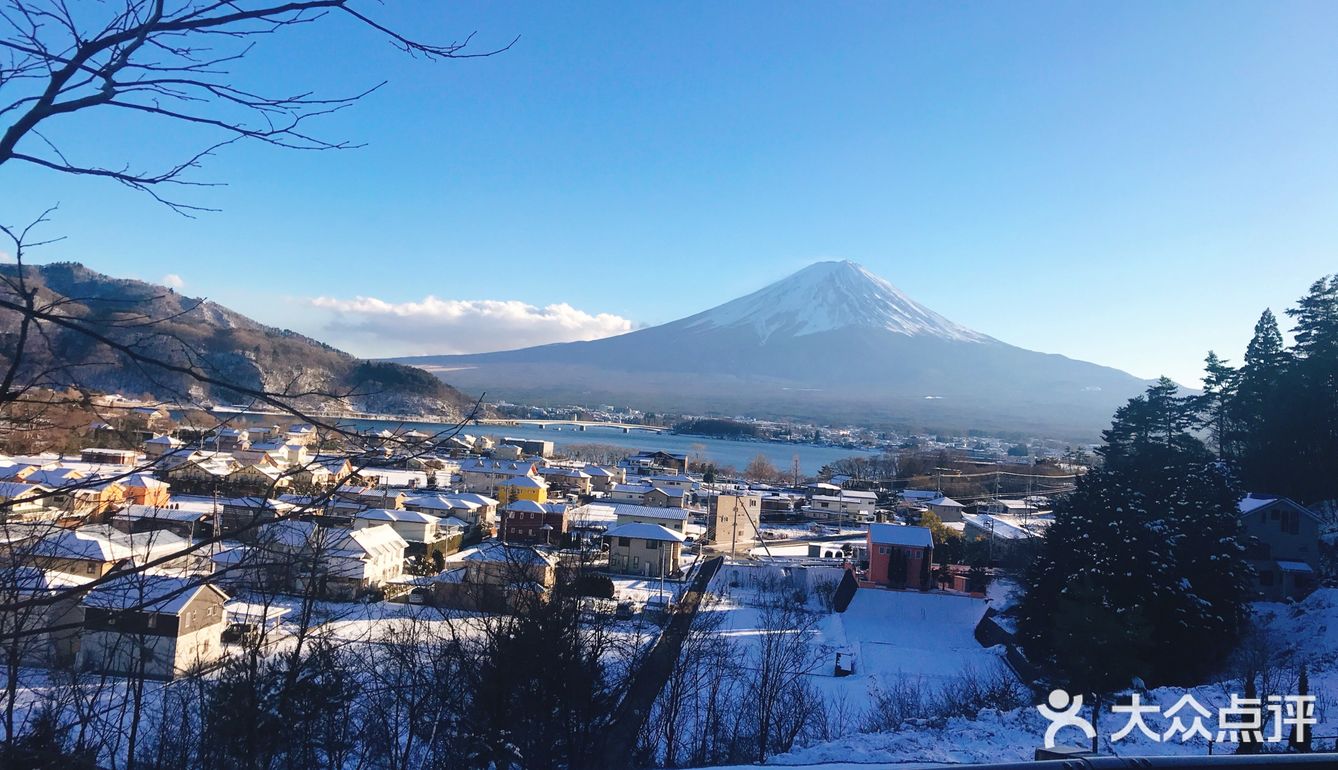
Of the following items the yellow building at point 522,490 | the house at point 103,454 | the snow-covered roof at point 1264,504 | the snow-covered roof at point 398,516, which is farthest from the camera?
the yellow building at point 522,490

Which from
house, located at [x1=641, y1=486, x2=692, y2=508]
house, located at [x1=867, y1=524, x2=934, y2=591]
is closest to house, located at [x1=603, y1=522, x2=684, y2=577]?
house, located at [x1=867, y1=524, x2=934, y2=591]

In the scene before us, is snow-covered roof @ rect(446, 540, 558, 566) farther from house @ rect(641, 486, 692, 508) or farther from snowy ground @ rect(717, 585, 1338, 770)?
house @ rect(641, 486, 692, 508)

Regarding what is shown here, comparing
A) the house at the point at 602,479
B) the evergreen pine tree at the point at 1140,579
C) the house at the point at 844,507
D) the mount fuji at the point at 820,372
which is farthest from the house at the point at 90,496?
the mount fuji at the point at 820,372

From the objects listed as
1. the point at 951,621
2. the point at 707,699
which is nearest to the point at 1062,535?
the point at 951,621

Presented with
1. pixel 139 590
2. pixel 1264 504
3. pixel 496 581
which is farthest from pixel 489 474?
pixel 139 590

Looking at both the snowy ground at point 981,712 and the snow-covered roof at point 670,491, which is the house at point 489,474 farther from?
the snowy ground at point 981,712

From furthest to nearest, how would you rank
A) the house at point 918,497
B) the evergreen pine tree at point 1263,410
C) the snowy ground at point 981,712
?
the house at point 918,497
the evergreen pine tree at point 1263,410
the snowy ground at point 981,712

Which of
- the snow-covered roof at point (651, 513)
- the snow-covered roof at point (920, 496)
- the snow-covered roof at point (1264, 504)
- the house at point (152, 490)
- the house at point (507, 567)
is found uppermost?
the house at point (152, 490)
